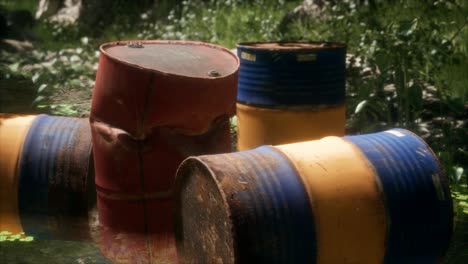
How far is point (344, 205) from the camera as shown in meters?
2.55

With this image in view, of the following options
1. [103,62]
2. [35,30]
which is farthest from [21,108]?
[35,30]

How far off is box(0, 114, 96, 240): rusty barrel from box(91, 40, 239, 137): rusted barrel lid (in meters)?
0.48

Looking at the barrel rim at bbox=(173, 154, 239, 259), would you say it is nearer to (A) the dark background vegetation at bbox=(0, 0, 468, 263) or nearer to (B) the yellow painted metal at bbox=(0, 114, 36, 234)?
(B) the yellow painted metal at bbox=(0, 114, 36, 234)

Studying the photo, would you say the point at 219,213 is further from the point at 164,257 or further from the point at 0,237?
the point at 0,237

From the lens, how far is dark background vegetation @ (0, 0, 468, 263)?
192 inches

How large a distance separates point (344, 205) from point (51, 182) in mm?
1718

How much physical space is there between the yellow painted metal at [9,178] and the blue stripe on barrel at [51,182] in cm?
3

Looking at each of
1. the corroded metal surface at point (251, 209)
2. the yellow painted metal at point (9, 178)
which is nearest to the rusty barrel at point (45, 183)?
the yellow painted metal at point (9, 178)

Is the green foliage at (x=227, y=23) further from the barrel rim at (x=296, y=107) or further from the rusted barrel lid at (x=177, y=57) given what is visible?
the rusted barrel lid at (x=177, y=57)

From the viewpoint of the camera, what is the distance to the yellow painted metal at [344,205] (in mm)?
2523

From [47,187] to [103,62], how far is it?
A: 2.76 feet

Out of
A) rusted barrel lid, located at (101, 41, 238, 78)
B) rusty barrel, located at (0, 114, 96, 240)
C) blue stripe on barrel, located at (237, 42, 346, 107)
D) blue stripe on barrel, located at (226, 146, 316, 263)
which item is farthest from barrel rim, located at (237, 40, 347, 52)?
blue stripe on barrel, located at (226, 146, 316, 263)

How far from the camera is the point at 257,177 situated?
8.26 feet

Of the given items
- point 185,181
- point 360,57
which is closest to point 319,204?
point 185,181
